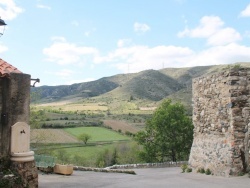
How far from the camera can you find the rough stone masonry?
10750mm

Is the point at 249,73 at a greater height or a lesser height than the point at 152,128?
greater

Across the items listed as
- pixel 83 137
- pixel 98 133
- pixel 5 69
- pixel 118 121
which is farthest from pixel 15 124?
pixel 118 121

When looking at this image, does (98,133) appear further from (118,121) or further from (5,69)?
(5,69)

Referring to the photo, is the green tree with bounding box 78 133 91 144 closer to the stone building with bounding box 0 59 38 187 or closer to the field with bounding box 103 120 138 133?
the field with bounding box 103 120 138 133

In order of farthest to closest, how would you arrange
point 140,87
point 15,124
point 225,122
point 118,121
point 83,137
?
1. point 140,87
2. point 118,121
3. point 83,137
4. point 225,122
5. point 15,124

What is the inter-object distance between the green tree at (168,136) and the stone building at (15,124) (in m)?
26.8

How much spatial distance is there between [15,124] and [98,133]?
174ft

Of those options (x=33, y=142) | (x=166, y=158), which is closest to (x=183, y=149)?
(x=166, y=158)

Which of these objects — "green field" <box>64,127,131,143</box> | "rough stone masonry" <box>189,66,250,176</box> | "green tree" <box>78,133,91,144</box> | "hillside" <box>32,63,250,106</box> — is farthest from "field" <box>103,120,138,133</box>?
"rough stone masonry" <box>189,66,250,176</box>

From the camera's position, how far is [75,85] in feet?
445

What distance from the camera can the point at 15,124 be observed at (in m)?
8.55

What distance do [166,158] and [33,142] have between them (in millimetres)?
14608

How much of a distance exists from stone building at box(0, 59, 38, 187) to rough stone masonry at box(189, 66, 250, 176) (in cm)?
625

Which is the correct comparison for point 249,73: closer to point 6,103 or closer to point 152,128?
point 6,103
